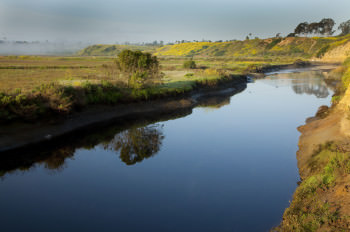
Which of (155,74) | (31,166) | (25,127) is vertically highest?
(155,74)

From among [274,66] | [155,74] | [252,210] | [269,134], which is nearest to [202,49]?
[274,66]

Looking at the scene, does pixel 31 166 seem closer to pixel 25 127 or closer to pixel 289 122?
pixel 25 127

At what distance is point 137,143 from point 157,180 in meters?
6.40

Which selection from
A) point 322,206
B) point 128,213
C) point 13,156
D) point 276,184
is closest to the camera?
point 322,206

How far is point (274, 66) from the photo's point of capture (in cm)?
8894

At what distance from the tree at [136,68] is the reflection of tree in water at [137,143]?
28.0ft

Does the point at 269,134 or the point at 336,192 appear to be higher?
the point at 336,192

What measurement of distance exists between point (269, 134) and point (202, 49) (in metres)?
167

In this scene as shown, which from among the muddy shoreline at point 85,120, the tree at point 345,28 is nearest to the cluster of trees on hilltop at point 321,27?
the tree at point 345,28

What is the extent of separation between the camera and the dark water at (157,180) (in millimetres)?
10539

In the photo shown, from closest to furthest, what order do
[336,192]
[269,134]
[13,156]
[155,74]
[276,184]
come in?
[336,192]
[276,184]
[13,156]
[269,134]
[155,74]

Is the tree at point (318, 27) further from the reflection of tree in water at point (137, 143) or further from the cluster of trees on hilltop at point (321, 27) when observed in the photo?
the reflection of tree in water at point (137, 143)

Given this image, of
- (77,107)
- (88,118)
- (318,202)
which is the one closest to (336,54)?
(88,118)

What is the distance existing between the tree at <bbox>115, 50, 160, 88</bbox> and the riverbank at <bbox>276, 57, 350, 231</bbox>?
19.6 m
